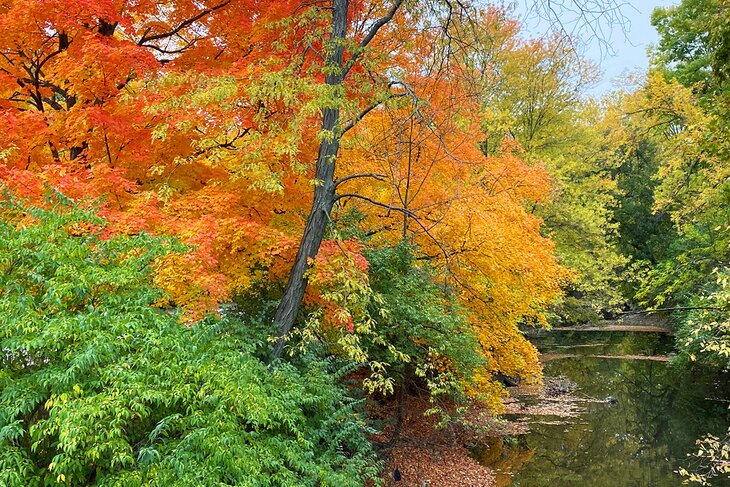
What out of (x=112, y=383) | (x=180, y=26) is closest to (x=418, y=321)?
(x=112, y=383)

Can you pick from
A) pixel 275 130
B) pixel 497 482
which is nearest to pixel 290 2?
pixel 275 130

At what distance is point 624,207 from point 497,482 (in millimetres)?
31339

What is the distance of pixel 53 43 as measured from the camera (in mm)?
8695

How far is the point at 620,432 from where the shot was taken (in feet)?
47.3

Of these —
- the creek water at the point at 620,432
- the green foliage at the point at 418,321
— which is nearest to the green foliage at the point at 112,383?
the green foliage at the point at 418,321

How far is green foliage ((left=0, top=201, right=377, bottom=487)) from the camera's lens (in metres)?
3.95

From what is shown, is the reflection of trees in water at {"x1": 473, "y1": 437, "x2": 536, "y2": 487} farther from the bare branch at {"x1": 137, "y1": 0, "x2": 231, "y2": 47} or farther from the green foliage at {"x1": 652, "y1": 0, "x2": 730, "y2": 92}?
the bare branch at {"x1": 137, "y1": 0, "x2": 231, "y2": 47}

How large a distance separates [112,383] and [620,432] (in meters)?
14.6

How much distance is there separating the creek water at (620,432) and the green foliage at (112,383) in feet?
26.4

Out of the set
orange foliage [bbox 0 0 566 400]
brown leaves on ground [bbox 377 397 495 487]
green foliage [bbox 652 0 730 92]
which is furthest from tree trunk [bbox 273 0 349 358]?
green foliage [bbox 652 0 730 92]

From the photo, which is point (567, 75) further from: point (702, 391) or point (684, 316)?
point (702, 391)

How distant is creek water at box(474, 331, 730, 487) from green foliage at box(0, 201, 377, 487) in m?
8.05

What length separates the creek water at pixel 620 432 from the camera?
11.5m

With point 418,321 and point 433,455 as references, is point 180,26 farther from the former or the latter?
point 433,455
